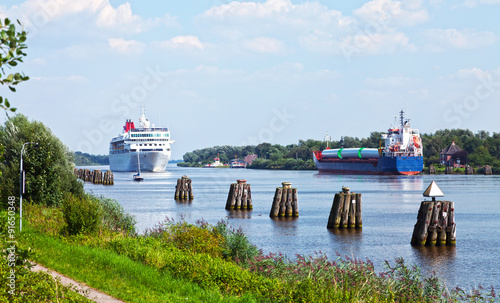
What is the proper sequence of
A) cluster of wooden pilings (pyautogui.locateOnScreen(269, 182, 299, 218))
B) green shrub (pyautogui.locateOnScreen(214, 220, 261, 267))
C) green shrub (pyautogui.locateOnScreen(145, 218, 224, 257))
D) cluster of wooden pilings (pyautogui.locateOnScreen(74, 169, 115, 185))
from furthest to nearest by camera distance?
cluster of wooden pilings (pyautogui.locateOnScreen(74, 169, 115, 185)), cluster of wooden pilings (pyautogui.locateOnScreen(269, 182, 299, 218)), green shrub (pyautogui.locateOnScreen(214, 220, 261, 267)), green shrub (pyautogui.locateOnScreen(145, 218, 224, 257))

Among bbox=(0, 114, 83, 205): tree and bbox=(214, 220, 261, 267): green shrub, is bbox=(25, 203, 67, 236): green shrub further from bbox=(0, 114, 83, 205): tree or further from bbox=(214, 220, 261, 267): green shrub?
bbox=(214, 220, 261, 267): green shrub


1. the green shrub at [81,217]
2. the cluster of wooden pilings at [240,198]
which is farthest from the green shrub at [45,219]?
the cluster of wooden pilings at [240,198]

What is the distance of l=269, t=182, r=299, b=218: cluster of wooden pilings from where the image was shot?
34.4 meters

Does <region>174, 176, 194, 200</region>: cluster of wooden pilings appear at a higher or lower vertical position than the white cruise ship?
lower

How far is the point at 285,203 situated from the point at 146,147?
84.7m

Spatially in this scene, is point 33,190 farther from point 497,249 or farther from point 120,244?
point 497,249

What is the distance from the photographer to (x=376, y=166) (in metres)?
109

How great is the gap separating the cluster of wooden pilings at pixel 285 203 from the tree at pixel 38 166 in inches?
510

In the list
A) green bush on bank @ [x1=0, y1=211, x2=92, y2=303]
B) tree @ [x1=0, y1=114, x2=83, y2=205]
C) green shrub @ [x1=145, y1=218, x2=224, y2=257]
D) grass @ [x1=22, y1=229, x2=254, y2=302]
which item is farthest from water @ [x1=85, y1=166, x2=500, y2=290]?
green bush on bank @ [x1=0, y1=211, x2=92, y2=303]

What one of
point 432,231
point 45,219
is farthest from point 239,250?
point 432,231

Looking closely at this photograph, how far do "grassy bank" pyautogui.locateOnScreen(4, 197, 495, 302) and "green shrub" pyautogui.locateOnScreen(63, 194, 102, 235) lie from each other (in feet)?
0.27

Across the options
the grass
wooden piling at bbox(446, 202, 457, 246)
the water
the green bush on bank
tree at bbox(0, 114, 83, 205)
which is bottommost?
the water

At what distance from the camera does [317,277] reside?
12461mm

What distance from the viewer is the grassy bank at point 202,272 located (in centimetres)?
1066
